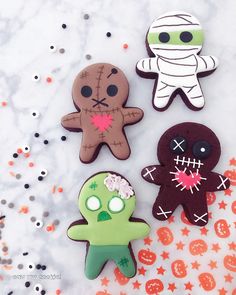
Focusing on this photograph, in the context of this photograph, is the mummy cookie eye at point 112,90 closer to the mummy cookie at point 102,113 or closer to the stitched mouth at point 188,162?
the mummy cookie at point 102,113

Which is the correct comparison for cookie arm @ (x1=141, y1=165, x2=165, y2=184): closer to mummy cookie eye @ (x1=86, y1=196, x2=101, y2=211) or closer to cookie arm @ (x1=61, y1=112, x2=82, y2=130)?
mummy cookie eye @ (x1=86, y1=196, x2=101, y2=211)

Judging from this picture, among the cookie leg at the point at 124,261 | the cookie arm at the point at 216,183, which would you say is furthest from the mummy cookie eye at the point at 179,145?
the cookie leg at the point at 124,261

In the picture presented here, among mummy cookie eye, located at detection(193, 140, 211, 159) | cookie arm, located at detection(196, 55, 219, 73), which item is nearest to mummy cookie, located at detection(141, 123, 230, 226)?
mummy cookie eye, located at detection(193, 140, 211, 159)

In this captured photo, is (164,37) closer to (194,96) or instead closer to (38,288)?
(194,96)

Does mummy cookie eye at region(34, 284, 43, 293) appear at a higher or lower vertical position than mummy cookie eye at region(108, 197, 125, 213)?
lower

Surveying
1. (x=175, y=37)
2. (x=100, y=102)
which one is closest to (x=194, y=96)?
(x=175, y=37)
